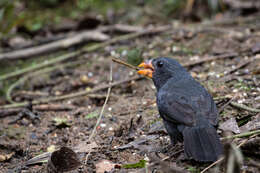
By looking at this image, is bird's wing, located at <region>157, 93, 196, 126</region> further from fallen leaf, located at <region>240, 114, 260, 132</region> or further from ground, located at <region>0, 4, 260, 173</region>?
fallen leaf, located at <region>240, 114, 260, 132</region>

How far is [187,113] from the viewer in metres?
3.19

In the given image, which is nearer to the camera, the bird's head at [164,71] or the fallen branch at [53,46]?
the bird's head at [164,71]

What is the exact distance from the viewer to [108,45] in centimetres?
676

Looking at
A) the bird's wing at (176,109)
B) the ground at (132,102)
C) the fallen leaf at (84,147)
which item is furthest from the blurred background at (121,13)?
the bird's wing at (176,109)

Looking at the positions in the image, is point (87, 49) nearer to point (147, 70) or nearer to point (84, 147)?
point (147, 70)

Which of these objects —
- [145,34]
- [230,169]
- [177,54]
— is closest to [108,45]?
[145,34]

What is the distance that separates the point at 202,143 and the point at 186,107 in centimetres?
51

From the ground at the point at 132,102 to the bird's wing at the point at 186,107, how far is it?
0.34 m

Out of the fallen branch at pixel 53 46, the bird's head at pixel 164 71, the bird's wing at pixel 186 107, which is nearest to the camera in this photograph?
the bird's wing at pixel 186 107

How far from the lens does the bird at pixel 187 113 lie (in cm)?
282

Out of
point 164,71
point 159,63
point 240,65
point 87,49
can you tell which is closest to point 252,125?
point 164,71

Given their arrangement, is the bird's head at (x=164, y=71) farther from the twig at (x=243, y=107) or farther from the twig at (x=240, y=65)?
the twig at (x=240, y=65)

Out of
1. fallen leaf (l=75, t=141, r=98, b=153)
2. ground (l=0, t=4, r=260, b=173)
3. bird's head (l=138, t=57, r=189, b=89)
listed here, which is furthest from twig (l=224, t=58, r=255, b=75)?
fallen leaf (l=75, t=141, r=98, b=153)

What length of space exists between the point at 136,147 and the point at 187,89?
2.62 ft
